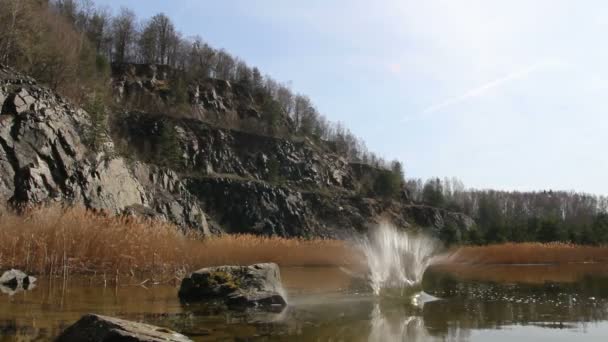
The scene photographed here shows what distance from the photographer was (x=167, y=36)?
105188 mm

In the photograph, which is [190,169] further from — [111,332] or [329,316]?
[111,332]

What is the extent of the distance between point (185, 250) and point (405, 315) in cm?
1132

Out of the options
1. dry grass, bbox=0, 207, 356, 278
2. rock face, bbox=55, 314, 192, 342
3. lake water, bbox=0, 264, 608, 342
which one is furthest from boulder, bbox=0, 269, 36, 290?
rock face, bbox=55, 314, 192, 342

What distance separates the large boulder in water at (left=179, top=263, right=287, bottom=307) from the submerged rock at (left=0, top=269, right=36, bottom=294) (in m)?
3.86

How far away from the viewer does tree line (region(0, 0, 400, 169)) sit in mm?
41844

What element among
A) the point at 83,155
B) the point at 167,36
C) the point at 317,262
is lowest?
the point at 317,262

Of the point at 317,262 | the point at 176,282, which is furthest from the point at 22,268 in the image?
the point at 317,262

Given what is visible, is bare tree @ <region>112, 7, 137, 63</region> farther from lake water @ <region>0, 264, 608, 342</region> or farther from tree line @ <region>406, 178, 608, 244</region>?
lake water @ <region>0, 264, 608, 342</region>

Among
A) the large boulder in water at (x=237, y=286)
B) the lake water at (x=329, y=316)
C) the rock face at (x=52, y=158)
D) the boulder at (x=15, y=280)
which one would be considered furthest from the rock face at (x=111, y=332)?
the rock face at (x=52, y=158)

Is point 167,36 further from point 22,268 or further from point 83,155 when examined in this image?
point 22,268

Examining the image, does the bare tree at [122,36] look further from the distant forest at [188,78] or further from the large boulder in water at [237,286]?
the large boulder in water at [237,286]

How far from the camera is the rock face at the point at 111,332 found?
20.0 feet

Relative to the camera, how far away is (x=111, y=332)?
20.2 ft

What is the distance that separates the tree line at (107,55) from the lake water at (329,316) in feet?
106
